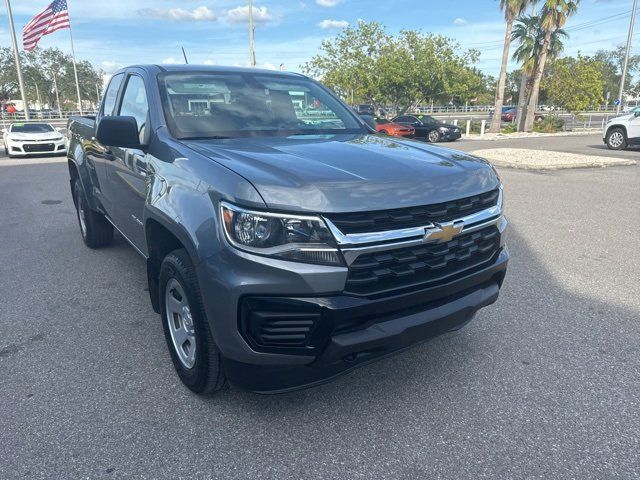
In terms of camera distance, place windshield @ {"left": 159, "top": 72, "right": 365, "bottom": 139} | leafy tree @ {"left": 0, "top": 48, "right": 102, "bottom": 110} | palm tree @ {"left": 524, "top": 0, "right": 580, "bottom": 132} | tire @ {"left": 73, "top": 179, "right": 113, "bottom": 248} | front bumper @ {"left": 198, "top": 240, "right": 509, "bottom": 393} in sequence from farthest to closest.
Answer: leafy tree @ {"left": 0, "top": 48, "right": 102, "bottom": 110} → palm tree @ {"left": 524, "top": 0, "right": 580, "bottom": 132} → tire @ {"left": 73, "top": 179, "right": 113, "bottom": 248} → windshield @ {"left": 159, "top": 72, "right": 365, "bottom": 139} → front bumper @ {"left": 198, "top": 240, "right": 509, "bottom": 393}

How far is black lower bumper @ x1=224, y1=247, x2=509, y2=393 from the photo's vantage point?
211 cm

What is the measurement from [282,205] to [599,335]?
107 inches

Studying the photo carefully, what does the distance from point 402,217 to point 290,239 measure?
53 centimetres

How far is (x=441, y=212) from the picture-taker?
7.83 feet

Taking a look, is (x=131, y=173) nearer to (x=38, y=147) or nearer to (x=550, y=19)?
(x=38, y=147)

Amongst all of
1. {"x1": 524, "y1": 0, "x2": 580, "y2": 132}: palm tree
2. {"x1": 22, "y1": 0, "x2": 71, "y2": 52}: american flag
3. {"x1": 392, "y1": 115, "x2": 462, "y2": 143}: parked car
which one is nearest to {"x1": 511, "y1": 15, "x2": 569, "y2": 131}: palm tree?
{"x1": 524, "y1": 0, "x2": 580, "y2": 132}: palm tree

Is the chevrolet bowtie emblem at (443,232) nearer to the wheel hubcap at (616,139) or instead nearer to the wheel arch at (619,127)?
the wheel arch at (619,127)

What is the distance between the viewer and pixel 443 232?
7.74 ft

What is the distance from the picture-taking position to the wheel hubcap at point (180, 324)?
8.76 ft

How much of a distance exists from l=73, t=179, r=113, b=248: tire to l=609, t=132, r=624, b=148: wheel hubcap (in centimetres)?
1755

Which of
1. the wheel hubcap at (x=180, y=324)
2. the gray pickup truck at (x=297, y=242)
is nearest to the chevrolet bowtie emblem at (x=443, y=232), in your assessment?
the gray pickup truck at (x=297, y=242)

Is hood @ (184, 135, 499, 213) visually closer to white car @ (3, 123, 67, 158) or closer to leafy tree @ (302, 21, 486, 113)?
white car @ (3, 123, 67, 158)

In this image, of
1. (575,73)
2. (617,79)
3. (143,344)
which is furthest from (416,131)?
(617,79)

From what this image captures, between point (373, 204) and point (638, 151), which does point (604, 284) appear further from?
point (638, 151)
